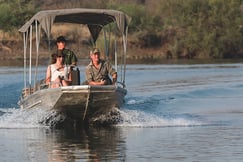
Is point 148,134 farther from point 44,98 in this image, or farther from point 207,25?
point 207,25

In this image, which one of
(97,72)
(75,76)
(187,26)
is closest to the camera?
(97,72)

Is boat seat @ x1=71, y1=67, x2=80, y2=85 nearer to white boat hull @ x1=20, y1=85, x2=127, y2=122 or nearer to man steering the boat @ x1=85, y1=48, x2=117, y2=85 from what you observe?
man steering the boat @ x1=85, y1=48, x2=117, y2=85

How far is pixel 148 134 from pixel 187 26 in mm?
56751

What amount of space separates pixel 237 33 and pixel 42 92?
52.7m

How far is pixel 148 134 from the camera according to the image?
17422mm

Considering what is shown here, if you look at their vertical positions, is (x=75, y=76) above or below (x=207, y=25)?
above

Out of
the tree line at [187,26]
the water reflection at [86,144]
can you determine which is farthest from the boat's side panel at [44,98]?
the tree line at [187,26]

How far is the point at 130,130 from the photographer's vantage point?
1830cm

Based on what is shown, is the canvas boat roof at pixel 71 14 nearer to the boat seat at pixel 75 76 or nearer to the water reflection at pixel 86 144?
the boat seat at pixel 75 76

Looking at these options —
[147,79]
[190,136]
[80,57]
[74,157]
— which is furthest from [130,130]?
[80,57]

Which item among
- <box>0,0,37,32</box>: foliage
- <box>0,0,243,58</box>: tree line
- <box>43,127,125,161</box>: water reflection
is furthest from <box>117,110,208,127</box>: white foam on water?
<box>0,0,37,32</box>: foliage

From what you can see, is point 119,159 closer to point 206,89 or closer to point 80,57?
point 206,89

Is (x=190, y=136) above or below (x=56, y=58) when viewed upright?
below

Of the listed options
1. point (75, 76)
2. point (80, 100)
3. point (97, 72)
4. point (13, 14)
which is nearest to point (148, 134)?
point (80, 100)
